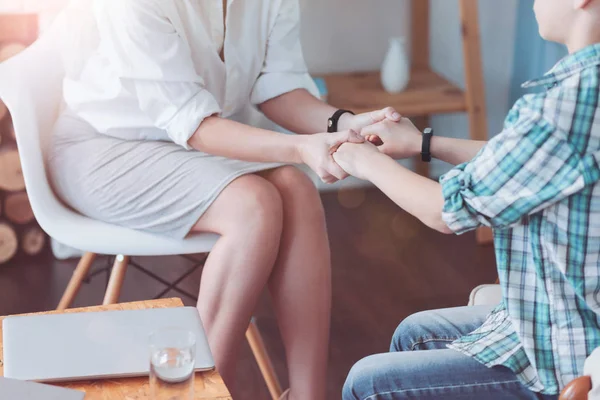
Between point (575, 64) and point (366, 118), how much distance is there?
738 millimetres

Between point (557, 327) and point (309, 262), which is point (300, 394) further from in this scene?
point (557, 327)

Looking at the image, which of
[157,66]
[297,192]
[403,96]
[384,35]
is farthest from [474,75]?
[157,66]

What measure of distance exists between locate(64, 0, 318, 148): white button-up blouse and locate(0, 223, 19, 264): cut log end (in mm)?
893

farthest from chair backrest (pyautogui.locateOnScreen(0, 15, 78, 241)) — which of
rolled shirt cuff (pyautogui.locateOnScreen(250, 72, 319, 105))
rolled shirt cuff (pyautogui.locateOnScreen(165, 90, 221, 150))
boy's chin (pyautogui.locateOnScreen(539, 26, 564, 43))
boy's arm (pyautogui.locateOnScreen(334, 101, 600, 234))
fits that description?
boy's chin (pyautogui.locateOnScreen(539, 26, 564, 43))

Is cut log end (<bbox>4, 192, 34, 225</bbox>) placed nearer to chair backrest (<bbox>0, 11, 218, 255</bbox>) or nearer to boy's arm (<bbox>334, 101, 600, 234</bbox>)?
chair backrest (<bbox>0, 11, 218, 255</bbox>)

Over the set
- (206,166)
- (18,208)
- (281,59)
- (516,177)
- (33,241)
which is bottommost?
(33,241)

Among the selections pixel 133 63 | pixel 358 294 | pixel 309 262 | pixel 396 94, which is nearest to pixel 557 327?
pixel 309 262

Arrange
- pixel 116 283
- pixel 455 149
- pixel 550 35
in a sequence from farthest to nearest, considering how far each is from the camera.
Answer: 1. pixel 116 283
2. pixel 455 149
3. pixel 550 35

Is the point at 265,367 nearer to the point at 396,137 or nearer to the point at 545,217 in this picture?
the point at 396,137

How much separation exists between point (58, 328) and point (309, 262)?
614 mm

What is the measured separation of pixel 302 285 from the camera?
1738 millimetres

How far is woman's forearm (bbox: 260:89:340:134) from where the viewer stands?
195cm

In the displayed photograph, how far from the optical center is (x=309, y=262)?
1.73m

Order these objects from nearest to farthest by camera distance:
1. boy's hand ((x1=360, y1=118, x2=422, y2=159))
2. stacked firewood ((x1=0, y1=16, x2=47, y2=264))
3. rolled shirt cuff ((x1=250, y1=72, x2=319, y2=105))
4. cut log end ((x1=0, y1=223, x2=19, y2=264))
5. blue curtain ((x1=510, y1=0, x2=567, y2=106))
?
boy's hand ((x1=360, y1=118, x2=422, y2=159)) < rolled shirt cuff ((x1=250, y1=72, x2=319, y2=105)) < stacked firewood ((x1=0, y1=16, x2=47, y2=264)) < cut log end ((x1=0, y1=223, x2=19, y2=264)) < blue curtain ((x1=510, y1=0, x2=567, y2=106))
